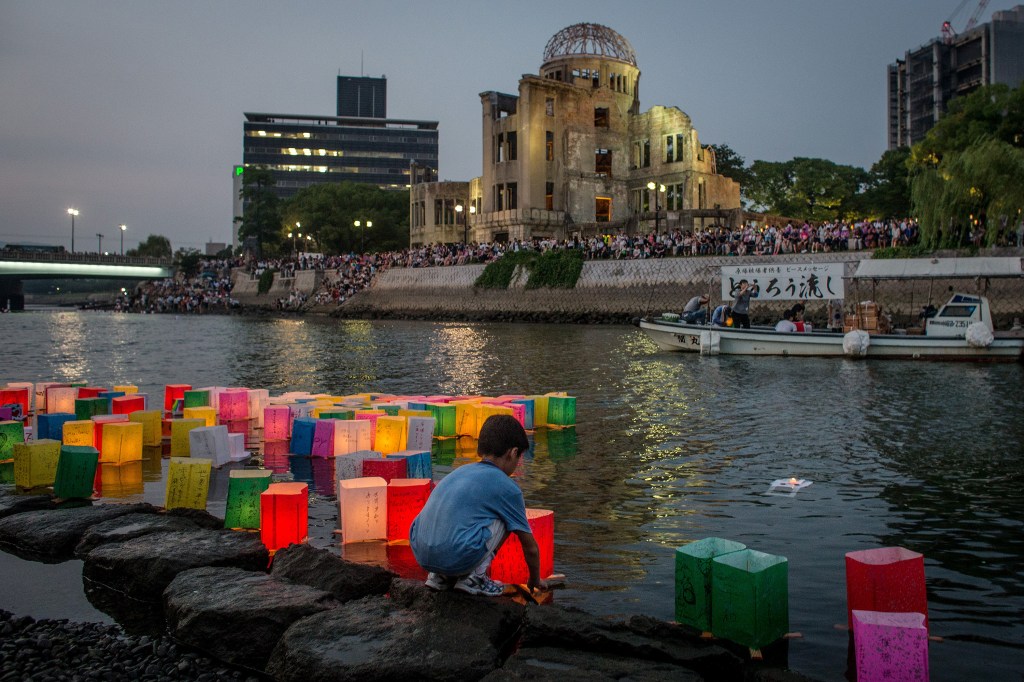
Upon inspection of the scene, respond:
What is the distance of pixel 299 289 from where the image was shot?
7875 cm

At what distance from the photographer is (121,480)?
934cm

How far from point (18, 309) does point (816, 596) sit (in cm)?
12709

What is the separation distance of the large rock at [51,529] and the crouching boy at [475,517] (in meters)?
A: 3.30

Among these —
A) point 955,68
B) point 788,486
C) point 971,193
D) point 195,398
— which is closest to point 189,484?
point 195,398

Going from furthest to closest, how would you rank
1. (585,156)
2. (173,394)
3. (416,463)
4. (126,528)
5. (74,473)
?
(585,156) < (173,394) < (416,463) < (74,473) < (126,528)

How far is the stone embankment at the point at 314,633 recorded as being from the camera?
170 inches

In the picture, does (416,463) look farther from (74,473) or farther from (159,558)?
(74,473)

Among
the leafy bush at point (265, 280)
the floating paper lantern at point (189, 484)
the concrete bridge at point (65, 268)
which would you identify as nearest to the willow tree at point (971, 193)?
the floating paper lantern at point (189, 484)

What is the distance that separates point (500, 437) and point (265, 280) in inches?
3287

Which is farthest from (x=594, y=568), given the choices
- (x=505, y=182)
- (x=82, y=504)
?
(x=505, y=182)

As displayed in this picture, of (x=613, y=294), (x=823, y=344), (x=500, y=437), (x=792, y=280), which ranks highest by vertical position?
(x=613, y=294)

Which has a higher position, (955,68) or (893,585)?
(955,68)

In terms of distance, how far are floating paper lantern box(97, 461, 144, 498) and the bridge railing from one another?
100.0m

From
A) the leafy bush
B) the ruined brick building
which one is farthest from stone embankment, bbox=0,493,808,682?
the leafy bush
